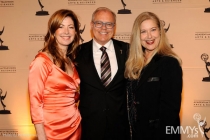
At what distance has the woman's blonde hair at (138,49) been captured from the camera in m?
1.80

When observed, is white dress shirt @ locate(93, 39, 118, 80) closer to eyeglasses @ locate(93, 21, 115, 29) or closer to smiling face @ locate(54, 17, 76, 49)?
eyeglasses @ locate(93, 21, 115, 29)

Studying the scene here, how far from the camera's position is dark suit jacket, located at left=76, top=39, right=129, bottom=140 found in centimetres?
197

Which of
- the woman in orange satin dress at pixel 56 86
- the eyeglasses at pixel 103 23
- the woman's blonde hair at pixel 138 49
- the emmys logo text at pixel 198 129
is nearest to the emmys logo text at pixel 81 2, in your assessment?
the eyeglasses at pixel 103 23

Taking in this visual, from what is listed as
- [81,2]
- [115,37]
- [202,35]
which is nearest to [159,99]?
[115,37]

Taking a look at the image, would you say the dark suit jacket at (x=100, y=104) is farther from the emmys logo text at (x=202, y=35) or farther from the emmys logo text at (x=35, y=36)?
the emmys logo text at (x=202, y=35)

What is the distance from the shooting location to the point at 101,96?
196 centimetres

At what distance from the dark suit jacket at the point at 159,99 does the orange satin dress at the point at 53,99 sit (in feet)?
1.83

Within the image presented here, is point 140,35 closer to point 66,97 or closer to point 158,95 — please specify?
point 158,95

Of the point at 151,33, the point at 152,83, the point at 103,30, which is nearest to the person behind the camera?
the point at 152,83

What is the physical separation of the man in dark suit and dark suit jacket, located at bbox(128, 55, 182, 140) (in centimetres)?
22

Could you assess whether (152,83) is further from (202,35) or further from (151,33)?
(202,35)

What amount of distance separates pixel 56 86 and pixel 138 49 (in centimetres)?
80

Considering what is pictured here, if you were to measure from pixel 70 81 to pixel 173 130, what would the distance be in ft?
3.00

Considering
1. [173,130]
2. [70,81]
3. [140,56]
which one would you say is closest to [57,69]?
[70,81]
